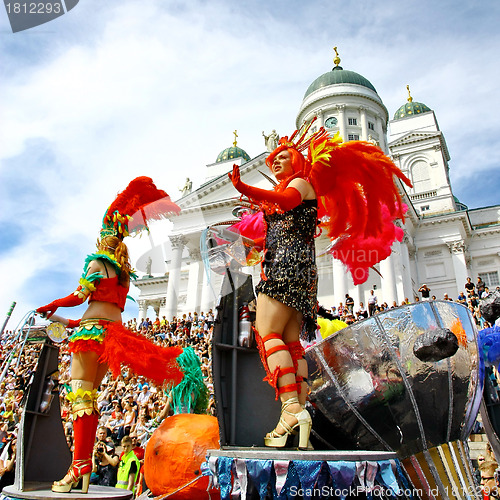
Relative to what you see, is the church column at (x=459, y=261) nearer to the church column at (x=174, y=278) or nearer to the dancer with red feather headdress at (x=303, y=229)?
the church column at (x=174, y=278)

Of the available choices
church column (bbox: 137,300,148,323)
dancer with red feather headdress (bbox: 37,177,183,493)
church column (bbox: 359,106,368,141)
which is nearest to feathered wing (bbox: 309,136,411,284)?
dancer with red feather headdress (bbox: 37,177,183,493)

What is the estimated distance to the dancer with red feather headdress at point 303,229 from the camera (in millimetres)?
2385

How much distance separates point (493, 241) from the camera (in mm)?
30109

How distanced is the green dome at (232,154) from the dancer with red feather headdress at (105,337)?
38.8 m

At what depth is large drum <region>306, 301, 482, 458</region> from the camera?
2119 millimetres

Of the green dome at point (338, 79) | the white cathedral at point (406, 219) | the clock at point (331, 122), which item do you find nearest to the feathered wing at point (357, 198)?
the white cathedral at point (406, 219)

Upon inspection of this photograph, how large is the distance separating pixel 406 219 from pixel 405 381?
31930 millimetres

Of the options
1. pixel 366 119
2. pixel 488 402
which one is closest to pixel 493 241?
pixel 366 119

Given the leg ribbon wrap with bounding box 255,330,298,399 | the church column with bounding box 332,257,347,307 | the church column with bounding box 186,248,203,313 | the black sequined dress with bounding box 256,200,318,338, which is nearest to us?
the leg ribbon wrap with bounding box 255,330,298,399

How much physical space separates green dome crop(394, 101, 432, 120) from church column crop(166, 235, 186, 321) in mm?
24603

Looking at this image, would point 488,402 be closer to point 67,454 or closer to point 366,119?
point 67,454
